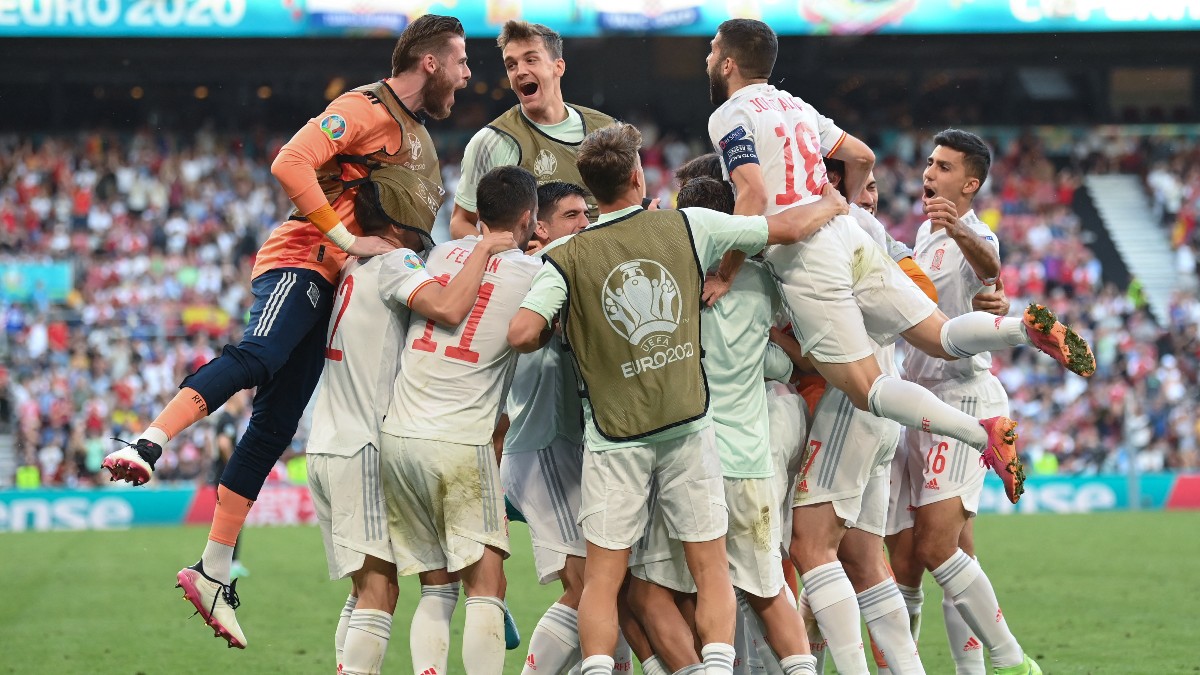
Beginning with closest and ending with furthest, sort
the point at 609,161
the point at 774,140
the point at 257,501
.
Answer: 1. the point at 609,161
2. the point at 774,140
3. the point at 257,501

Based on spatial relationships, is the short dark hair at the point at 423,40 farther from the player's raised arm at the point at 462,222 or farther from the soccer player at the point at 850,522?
the soccer player at the point at 850,522

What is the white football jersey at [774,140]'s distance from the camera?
19.9ft

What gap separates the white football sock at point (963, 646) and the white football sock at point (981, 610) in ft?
0.41

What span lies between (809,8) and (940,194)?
65.7 ft

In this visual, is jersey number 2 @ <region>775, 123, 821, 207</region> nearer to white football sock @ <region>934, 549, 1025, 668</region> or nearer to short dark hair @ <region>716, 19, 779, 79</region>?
short dark hair @ <region>716, 19, 779, 79</region>

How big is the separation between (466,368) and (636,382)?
0.88 meters

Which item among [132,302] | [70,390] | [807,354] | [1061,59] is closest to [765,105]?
[807,354]

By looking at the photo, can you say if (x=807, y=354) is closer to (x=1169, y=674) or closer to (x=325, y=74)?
(x=1169, y=674)

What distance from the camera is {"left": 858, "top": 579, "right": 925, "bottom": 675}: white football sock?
20.3 ft

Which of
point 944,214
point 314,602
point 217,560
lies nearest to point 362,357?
point 217,560

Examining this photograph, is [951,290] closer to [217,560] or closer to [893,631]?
[893,631]

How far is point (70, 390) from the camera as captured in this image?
23.1 metres

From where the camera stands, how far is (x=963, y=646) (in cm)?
699

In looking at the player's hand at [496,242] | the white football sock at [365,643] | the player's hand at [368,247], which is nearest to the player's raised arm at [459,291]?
the player's hand at [496,242]
